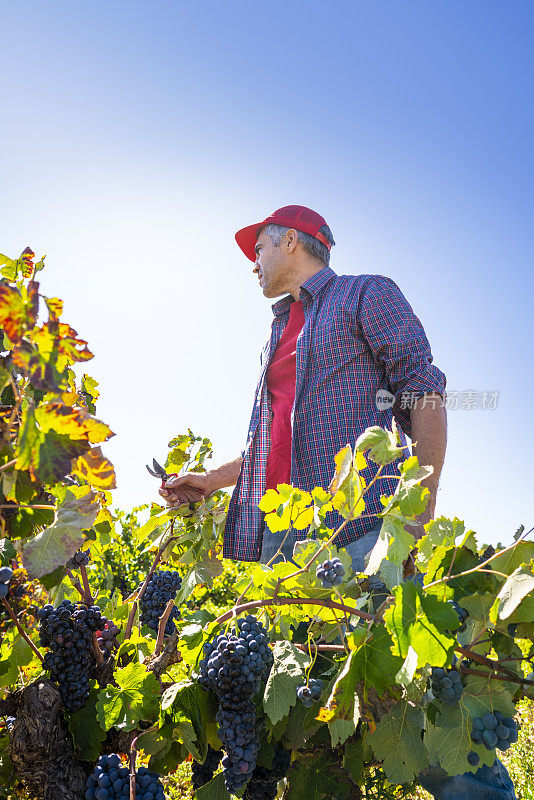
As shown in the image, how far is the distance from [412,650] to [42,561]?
2.01ft

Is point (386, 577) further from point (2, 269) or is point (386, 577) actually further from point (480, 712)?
point (2, 269)

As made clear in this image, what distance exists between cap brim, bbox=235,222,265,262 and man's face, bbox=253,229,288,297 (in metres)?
0.22

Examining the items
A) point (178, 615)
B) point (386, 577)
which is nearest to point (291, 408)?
point (178, 615)

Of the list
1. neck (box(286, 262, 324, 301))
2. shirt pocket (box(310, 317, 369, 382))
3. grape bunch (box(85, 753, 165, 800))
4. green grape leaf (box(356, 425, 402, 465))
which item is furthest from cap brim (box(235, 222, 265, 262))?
grape bunch (box(85, 753, 165, 800))

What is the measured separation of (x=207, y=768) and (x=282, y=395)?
1.53 m

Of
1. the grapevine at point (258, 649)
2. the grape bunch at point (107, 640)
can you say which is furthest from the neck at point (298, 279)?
the grape bunch at point (107, 640)

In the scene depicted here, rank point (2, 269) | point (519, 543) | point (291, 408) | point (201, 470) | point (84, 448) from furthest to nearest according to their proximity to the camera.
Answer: point (291, 408), point (201, 470), point (2, 269), point (519, 543), point (84, 448)

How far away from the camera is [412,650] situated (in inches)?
35.7

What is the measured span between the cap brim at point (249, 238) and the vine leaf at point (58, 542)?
2584 mm

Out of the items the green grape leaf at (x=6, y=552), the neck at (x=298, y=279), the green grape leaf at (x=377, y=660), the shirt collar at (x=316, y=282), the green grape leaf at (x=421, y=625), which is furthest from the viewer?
the neck at (x=298, y=279)

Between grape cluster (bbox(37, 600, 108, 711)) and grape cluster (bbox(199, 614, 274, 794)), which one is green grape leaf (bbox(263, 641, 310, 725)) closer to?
grape cluster (bbox(199, 614, 274, 794))

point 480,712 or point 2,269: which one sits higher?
point 2,269

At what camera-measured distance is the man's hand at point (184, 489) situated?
2.00 metres

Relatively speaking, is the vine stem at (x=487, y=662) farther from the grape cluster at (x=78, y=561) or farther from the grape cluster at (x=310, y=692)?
the grape cluster at (x=78, y=561)
